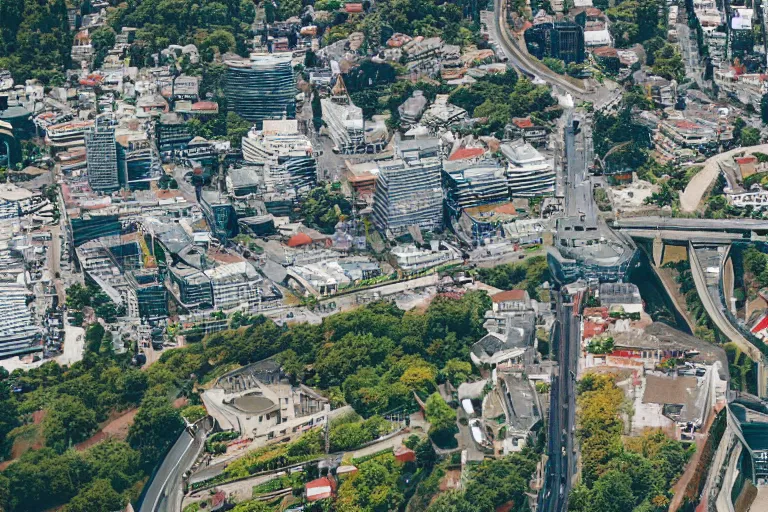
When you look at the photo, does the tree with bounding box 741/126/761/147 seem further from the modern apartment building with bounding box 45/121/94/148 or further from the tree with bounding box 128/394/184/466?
the tree with bounding box 128/394/184/466

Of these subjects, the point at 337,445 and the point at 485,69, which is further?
the point at 485,69

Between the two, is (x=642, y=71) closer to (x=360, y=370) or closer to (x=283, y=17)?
(x=283, y=17)

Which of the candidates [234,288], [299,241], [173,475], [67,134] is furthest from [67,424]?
[67,134]

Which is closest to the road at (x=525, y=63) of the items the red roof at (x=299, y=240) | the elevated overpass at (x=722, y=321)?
the elevated overpass at (x=722, y=321)

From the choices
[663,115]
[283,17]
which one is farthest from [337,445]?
[283,17]

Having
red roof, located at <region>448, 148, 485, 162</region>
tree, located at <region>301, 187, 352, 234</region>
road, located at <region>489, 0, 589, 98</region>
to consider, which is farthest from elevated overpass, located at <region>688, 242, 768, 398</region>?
road, located at <region>489, 0, 589, 98</region>
